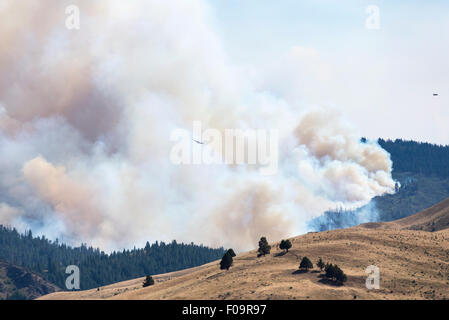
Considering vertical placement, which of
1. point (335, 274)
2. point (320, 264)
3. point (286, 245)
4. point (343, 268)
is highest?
point (286, 245)

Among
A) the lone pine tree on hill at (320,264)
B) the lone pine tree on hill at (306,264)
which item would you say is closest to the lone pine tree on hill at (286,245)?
the lone pine tree on hill at (306,264)

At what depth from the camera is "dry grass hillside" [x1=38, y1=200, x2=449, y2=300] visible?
Answer: 141 meters

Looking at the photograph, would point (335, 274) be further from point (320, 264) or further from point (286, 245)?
point (286, 245)

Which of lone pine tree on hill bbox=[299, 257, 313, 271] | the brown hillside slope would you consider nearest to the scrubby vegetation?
the brown hillside slope

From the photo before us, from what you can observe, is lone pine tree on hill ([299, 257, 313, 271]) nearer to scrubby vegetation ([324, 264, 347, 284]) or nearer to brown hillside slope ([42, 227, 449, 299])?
brown hillside slope ([42, 227, 449, 299])

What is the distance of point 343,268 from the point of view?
6093 inches

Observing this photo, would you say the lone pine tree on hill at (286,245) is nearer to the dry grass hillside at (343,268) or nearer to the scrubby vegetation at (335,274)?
the dry grass hillside at (343,268)

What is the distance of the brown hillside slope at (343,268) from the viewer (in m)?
141

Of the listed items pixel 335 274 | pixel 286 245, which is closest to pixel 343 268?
pixel 335 274
